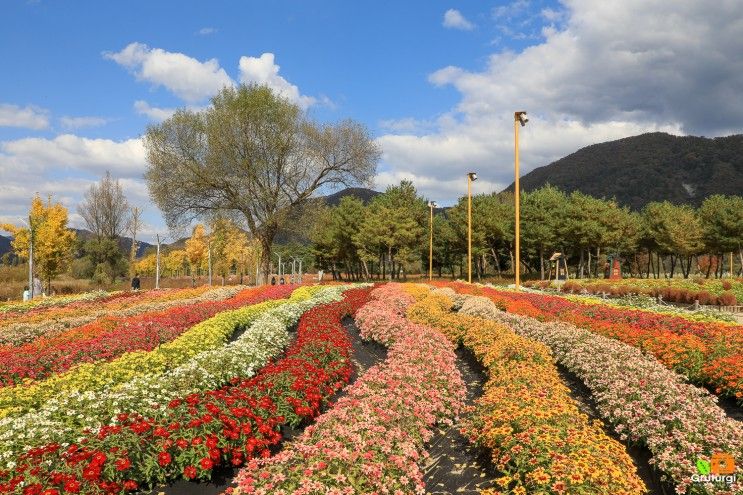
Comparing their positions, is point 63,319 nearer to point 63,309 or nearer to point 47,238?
point 63,309

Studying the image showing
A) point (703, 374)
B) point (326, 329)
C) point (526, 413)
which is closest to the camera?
point (526, 413)

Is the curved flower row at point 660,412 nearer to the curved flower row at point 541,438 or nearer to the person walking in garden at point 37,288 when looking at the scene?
the curved flower row at point 541,438

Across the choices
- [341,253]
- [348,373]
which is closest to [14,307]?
[348,373]

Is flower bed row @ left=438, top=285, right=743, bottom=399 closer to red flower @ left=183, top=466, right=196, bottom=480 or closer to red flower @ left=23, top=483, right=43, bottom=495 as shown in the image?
red flower @ left=183, top=466, right=196, bottom=480

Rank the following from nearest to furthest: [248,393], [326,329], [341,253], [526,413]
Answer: [526,413], [248,393], [326,329], [341,253]

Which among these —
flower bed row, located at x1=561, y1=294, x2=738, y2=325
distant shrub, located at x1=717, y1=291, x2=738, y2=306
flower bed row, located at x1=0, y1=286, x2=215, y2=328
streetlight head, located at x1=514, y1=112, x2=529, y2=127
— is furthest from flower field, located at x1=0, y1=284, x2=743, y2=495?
distant shrub, located at x1=717, y1=291, x2=738, y2=306

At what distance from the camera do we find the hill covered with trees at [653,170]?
12825 cm

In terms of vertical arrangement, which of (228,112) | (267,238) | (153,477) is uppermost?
(228,112)

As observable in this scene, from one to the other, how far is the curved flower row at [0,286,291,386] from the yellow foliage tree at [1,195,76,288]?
83.7ft

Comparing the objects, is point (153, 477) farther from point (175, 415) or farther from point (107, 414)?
point (107, 414)

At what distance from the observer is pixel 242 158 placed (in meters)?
38.5

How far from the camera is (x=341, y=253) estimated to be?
68.5m

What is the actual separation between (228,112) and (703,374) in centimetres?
3570

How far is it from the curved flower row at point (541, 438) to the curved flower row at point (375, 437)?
0.80 metres
